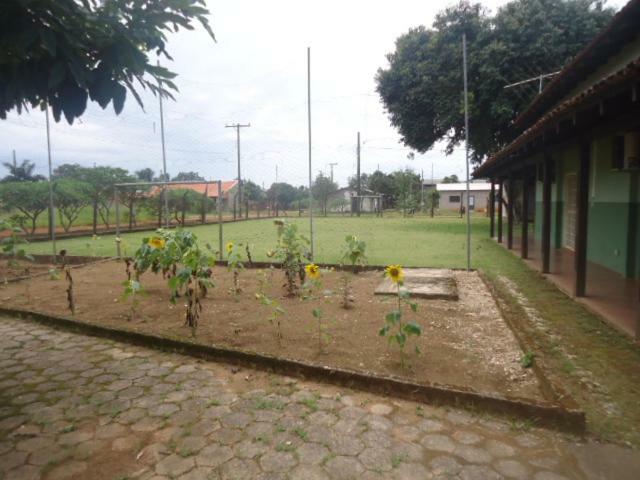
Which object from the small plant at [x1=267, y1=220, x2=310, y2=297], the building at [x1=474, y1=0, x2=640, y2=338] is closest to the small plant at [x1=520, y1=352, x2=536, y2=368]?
the building at [x1=474, y1=0, x2=640, y2=338]

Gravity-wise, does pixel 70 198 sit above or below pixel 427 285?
above

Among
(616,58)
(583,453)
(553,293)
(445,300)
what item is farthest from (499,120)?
(583,453)

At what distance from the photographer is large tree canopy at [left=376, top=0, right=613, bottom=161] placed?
14.0 metres

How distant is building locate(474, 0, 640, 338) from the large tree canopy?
5.66 metres

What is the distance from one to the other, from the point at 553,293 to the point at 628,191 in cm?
186

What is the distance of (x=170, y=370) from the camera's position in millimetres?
3229

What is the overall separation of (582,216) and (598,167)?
2636 mm

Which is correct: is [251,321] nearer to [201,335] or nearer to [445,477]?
[201,335]

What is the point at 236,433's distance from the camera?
234cm

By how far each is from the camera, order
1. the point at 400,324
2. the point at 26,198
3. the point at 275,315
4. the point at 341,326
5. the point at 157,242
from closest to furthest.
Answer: the point at 400,324 < the point at 275,315 < the point at 341,326 < the point at 157,242 < the point at 26,198

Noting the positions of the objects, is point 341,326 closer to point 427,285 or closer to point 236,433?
point 236,433

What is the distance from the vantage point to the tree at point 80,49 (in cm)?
208

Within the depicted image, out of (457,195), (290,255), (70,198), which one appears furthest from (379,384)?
(457,195)

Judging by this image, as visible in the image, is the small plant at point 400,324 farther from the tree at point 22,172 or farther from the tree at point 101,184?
the tree at point 22,172
